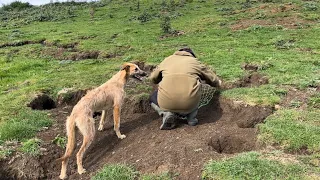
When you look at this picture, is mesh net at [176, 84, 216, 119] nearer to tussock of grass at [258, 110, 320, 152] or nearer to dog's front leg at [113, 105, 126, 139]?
tussock of grass at [258, 110, 320, 152]

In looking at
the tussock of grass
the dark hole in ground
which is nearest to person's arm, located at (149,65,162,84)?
the tussock of grass

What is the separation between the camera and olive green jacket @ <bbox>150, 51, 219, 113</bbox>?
8.38 meters

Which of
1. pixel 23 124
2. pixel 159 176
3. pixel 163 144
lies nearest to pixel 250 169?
pixel 159 176

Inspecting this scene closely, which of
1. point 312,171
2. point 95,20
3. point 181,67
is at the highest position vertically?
point 181,67

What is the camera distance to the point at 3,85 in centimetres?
1412

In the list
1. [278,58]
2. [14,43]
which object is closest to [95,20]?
[14,43]

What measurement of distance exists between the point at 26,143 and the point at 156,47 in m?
10.1

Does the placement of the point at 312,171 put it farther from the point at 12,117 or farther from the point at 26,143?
the point at 12,117

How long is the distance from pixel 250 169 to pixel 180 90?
281cm

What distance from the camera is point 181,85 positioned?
27.7 feet

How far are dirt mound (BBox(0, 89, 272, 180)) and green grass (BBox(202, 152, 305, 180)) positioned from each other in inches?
12.4

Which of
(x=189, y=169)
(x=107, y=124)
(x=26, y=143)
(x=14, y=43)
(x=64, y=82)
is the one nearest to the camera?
(x=189, y=169)

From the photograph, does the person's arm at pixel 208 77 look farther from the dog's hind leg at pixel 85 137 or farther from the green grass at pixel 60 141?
the green grass at pixel 60 141

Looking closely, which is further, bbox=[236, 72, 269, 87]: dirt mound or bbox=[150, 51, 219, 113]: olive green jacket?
bbox=[236, 72, 269, 87]: dirt mound
